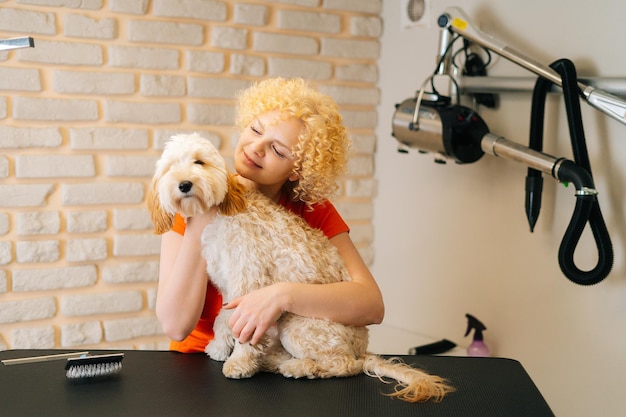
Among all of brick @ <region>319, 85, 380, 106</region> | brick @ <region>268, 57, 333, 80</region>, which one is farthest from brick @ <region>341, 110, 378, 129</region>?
brick @ <region>268, 57, 333, 80</region>

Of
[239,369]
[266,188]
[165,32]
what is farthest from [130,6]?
[239,369]

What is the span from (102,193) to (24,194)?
0.22m

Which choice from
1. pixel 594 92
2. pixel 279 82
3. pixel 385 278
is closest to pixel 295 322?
pixel 279 82

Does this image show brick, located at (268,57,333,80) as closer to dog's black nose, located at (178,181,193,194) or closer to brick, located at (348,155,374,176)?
brick, located at (348,155,374,176)

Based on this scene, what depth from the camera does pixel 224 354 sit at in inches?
49.1

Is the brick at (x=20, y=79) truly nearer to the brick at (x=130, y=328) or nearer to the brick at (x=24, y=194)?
the brick at (x=24, y=194)

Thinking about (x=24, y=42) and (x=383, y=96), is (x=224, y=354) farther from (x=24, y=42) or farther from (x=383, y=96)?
(x=383, y=96)

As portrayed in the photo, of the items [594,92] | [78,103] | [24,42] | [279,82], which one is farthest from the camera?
[78,103]

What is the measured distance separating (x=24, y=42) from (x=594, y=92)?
1231 mm

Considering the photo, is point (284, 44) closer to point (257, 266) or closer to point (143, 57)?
point (143, 57)

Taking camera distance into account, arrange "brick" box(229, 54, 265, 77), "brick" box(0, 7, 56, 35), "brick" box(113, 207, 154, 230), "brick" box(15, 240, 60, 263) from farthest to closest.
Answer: "brick" box(229, 54, 265, 77), "brick" box(113, 207, 154, 230), "brick" box(15, 240, 60, 263), "brick" box(0, 7, 56, 35)

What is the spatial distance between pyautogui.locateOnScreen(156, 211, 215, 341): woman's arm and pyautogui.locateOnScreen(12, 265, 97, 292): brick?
841 millimetres

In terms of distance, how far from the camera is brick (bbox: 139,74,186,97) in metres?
2.01

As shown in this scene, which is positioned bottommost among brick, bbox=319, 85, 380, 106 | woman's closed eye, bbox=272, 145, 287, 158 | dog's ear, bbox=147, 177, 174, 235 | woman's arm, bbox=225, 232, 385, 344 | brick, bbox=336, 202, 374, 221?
brick, bbox=336, 202, 374, 221
